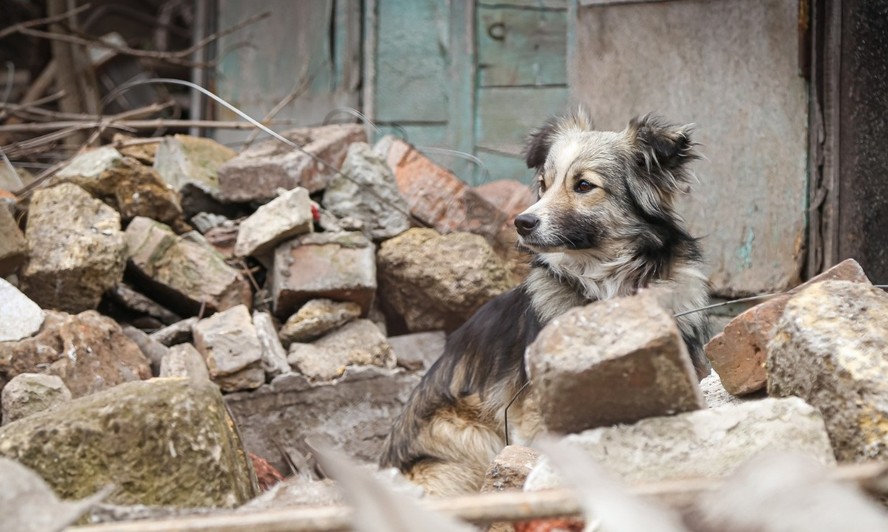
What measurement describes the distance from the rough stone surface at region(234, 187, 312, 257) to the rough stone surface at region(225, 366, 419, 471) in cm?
A: 85

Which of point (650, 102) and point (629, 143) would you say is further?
point (650, 102)

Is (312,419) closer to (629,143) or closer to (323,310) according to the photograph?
(323,310)

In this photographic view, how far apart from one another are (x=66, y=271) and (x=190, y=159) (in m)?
1.47

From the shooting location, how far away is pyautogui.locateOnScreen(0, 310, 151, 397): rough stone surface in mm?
4617

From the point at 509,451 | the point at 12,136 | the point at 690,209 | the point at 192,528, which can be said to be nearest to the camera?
the point at 192,528

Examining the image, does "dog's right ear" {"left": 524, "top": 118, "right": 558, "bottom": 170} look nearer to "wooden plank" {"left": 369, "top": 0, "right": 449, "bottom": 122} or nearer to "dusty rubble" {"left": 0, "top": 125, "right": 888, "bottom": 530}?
"dusty rubble" {"left": 0, "top": 125, "right": 888, "bottom": 530}

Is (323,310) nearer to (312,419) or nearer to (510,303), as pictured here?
(312,419)

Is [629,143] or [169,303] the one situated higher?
[629,143]

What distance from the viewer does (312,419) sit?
18.0 feet

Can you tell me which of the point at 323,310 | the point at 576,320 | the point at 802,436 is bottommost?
the point at 323,310

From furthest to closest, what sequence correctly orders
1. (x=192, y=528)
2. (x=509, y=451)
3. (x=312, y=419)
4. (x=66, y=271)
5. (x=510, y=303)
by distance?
(x=312, y=419) → (x=66, y=271) → (x=510, y=303) → (x=509, y=451) → (x=192, y=528)

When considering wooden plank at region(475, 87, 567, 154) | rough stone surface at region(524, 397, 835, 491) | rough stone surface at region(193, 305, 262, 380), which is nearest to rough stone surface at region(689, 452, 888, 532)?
rough stone surface at region(524, 397, 835, 491)

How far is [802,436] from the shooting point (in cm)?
258

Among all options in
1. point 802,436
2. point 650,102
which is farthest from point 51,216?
point 802,436
